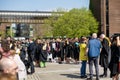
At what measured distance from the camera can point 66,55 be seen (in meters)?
27.7

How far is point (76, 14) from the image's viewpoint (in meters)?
108

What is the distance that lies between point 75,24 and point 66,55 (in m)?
77.2

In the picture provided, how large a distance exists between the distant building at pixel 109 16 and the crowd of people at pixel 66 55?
74530 millimetres

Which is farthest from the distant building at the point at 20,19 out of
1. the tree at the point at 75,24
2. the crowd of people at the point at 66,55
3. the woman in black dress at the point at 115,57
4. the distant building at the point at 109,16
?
the woman in black dress at the point at 115,57

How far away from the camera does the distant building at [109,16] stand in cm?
10506

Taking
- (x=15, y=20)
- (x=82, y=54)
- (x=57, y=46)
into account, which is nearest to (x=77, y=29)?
(x=15, y=20)

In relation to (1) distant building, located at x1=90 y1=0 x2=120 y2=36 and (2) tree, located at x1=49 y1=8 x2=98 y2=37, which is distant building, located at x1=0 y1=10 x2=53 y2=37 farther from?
(1) distant building, located at x1=90 y1=0 x2=120 y2=36

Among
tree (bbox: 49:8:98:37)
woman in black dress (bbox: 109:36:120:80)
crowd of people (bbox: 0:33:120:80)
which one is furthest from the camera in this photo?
tree (bbox: 49:8:98:37)

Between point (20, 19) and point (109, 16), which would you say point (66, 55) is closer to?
point (109, 16)

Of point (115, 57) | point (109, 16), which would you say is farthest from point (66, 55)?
point (109, 16)

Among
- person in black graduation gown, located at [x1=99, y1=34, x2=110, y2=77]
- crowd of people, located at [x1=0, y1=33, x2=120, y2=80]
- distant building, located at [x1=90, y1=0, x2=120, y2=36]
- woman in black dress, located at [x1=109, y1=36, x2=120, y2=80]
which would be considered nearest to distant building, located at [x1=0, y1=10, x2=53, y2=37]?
distant building, located at [x1=90, y1=0, x2=120, y2=36]

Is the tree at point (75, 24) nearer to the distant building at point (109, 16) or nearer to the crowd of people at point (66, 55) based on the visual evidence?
the distant building at point (109, 16)

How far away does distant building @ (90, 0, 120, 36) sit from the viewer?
105062 millimetres

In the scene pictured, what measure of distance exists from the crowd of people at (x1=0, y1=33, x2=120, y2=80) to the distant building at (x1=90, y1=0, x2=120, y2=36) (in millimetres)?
74530
